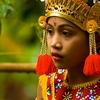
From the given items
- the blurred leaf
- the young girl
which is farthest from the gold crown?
the blurred leaf

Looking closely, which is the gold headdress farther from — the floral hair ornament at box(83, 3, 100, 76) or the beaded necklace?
the beaded necklace

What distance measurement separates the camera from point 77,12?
110 cm

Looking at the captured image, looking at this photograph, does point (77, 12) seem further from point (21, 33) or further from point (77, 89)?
point (21, 33)

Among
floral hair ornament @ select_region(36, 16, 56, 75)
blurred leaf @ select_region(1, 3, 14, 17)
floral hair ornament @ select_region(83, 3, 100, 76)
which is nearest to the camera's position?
floral hair ornament @ select_region(83, 3, 100, 76)

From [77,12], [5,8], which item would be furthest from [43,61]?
[5,8]

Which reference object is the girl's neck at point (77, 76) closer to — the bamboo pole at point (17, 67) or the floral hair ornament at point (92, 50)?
the floral hair ornament at point (92, 50)

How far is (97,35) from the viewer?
3.67 feet

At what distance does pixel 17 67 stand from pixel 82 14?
2.95 ft

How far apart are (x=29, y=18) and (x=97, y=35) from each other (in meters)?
0.83

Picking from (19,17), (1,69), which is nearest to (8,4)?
(19,17)

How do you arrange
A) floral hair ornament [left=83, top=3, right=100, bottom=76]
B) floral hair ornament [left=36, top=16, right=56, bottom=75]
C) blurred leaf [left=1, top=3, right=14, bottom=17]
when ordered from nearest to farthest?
floral hair ornament [left=83, top=3, right=100, bottom=76]
floral hair ornament [left=36, top=16, right=56, bottom=75]
blurred leaf [left=1, top=3, right=14, bottom=17]

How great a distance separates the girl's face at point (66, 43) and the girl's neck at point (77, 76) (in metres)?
0.06

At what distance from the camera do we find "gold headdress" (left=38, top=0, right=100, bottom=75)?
1.09 meters

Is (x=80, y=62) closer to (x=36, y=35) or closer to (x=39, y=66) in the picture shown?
(x=39, y=66)
